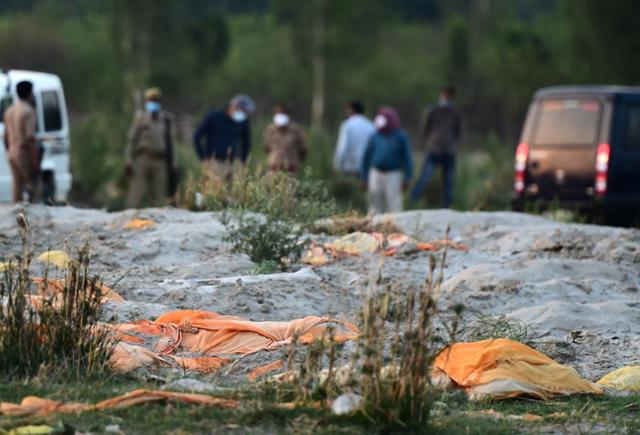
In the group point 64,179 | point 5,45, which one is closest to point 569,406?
point 64,179

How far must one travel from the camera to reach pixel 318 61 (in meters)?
42.1

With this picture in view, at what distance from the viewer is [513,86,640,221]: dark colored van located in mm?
15641

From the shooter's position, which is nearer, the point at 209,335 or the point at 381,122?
the point at 209,335

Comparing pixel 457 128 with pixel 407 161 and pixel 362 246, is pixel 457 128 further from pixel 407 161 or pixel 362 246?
pixel 362 246

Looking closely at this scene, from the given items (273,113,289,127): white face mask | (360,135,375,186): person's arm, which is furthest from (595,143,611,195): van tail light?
(273,113,289,127): white face mask

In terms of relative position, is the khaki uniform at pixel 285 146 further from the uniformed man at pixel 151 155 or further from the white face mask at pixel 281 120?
the uniformed man at pixel 151 155

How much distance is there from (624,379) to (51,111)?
10.9m

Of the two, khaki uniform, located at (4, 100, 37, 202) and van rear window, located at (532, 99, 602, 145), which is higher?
van rear window, located at (532, 99, 602, 145)

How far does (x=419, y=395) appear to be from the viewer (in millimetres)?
5809

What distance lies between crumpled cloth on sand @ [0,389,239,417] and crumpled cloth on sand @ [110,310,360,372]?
4.04 feet

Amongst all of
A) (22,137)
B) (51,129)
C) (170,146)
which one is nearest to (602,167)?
(170,146)

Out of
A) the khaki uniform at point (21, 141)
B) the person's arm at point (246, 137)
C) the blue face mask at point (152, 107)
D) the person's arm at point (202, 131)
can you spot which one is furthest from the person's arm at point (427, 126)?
the khaki uniform at point (21, 141)

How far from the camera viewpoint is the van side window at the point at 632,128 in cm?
1577

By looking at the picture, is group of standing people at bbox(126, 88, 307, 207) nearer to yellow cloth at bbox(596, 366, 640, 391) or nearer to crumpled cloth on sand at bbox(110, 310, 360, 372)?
crumpled cloth on sand at bbox(110, 310, 360, 372)
